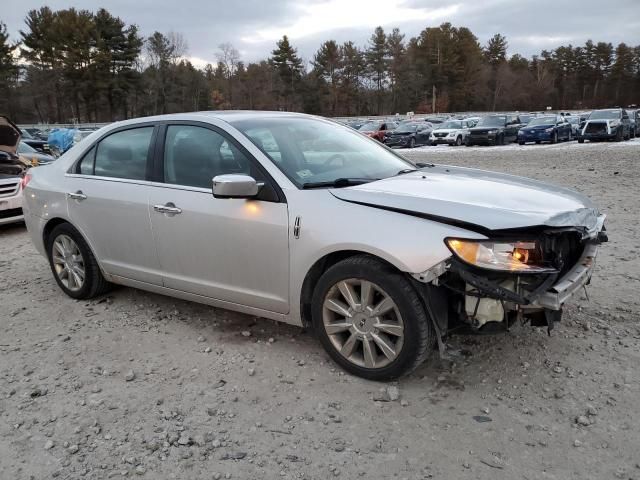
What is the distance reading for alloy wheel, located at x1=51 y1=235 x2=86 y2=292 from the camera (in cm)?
482

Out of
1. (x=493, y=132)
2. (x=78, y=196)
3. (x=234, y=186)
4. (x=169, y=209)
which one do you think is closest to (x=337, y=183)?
(x=234, y=186)

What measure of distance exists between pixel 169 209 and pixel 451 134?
27.5 metres

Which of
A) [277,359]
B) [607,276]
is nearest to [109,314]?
[277,359]

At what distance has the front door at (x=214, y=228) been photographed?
3.47 m

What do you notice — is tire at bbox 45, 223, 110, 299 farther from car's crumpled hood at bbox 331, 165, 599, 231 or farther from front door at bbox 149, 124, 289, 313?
car's crumpled hood at bbox 331, 165, 599, 231

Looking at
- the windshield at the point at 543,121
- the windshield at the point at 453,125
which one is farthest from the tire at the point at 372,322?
the windshield at the point at 453,125

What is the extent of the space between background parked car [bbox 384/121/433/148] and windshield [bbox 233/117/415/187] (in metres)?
25.5

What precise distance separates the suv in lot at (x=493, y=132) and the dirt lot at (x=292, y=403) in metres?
25.0

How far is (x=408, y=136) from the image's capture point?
1181 inches

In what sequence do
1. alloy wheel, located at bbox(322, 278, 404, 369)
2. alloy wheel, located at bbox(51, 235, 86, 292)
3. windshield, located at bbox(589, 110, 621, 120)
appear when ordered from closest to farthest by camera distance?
alloy wheel, located at bbox(322, 278, 404, 369) < alloy wheel, located at bbox(51, 235, 86, 292) < windshield, located at bbox(589, 110, 621, 120)

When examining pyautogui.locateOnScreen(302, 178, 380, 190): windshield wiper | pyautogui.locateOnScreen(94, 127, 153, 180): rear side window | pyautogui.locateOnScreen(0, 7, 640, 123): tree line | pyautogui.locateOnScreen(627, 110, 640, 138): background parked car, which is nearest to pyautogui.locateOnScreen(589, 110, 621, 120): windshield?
pyautogui.locateOnScreen(627, 110, 640, 138): background parked car

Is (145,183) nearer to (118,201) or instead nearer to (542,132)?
(118,201)

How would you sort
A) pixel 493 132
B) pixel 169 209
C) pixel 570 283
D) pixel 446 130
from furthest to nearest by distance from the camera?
pixel 446 130
pixel 493 132
pixel 169 209
pixel 570 283

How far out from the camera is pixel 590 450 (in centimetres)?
256
